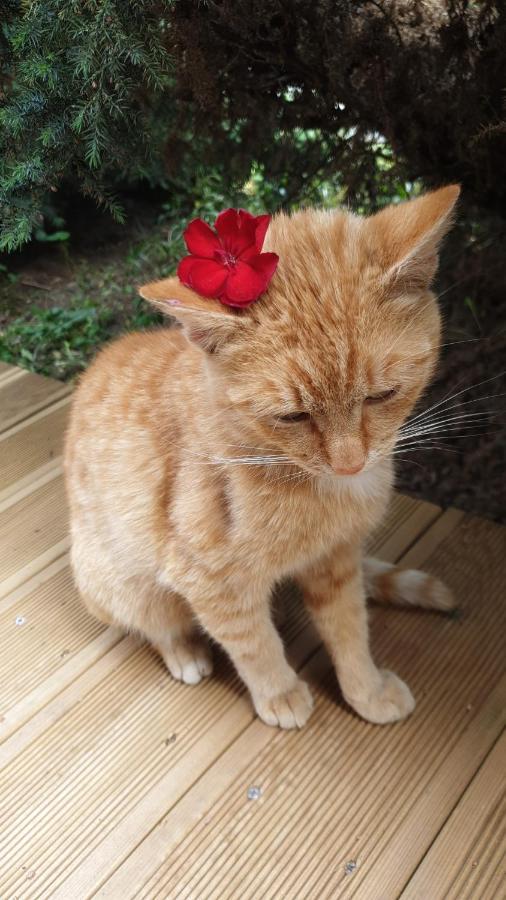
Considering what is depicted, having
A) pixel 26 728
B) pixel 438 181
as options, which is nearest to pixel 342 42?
pixel 438 181

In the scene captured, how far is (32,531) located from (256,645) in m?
1.01

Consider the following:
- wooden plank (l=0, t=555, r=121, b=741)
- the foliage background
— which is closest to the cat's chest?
wooden plank (l=0, t=555, r=121, b=741)

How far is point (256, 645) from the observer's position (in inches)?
63.3

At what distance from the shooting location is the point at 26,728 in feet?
5.77

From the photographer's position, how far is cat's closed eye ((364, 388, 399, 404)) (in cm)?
124

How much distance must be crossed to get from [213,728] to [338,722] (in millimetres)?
301

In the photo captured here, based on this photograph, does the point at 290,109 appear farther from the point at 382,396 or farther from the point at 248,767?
the point at 248,767

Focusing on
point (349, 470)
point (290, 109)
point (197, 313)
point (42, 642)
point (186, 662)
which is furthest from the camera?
point (290, 109)

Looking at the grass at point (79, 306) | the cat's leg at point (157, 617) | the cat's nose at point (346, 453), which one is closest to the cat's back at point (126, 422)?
the cat's leg at point (157, 617)

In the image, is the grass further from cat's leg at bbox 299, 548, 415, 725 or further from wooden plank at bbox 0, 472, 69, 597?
cat's leg at bbox 299, 548, 415, 725

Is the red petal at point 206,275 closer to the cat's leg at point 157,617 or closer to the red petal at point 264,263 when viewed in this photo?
the red petal at point 264,263

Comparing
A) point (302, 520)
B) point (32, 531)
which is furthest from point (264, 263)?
point (32, 531)

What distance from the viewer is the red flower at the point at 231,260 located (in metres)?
1.16

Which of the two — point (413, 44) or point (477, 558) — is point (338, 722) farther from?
point (413, 44)
